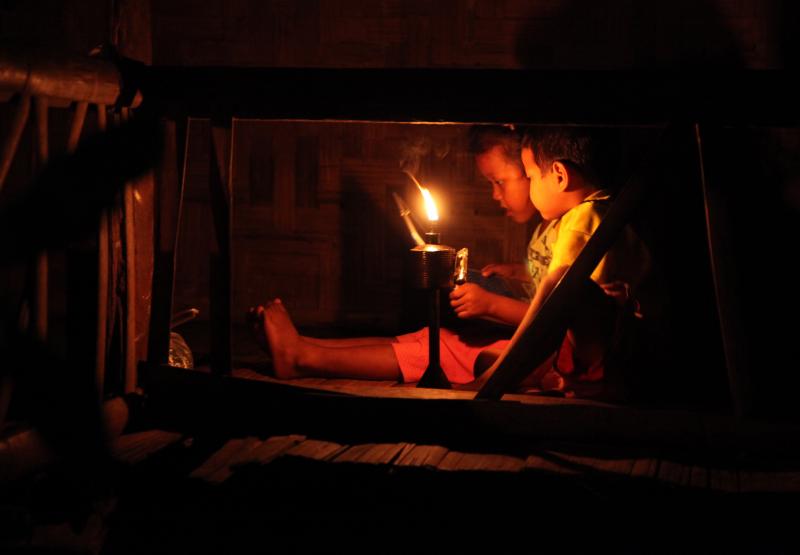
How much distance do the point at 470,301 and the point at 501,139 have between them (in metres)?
0.94

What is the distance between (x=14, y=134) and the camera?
8.52 feet

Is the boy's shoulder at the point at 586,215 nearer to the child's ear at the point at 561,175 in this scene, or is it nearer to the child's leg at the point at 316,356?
the child's ear at the point at 561,175

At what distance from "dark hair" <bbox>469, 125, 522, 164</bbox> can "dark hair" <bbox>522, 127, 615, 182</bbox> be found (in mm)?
173

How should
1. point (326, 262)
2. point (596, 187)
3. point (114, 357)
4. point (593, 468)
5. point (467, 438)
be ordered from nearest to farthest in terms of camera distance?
point (593, 468)
point (467, 438)
point (114, 357)
point (596, 187)
point (326, 262)

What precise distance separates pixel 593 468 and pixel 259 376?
73.9 inches

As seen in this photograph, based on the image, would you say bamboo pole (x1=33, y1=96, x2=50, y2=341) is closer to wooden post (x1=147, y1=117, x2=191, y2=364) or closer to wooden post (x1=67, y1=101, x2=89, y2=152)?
wooden post (x1=67, y1=101, x2=89, y2=152)

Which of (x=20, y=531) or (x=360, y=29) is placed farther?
(x=360, y=29)

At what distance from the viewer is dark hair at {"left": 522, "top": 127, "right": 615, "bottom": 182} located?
12.8ft

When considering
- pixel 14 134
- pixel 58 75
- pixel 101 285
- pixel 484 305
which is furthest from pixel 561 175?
pixel 14 134

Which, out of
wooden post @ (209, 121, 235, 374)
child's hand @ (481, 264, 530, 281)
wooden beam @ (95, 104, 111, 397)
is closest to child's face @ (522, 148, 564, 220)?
child's hand @ (481, 264, 530, 281)

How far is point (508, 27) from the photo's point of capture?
16.3ft

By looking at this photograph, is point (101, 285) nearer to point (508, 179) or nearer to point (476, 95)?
point (476, 95)

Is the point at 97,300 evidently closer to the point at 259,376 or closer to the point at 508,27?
the point at 259,376

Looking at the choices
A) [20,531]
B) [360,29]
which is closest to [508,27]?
[360,29]
